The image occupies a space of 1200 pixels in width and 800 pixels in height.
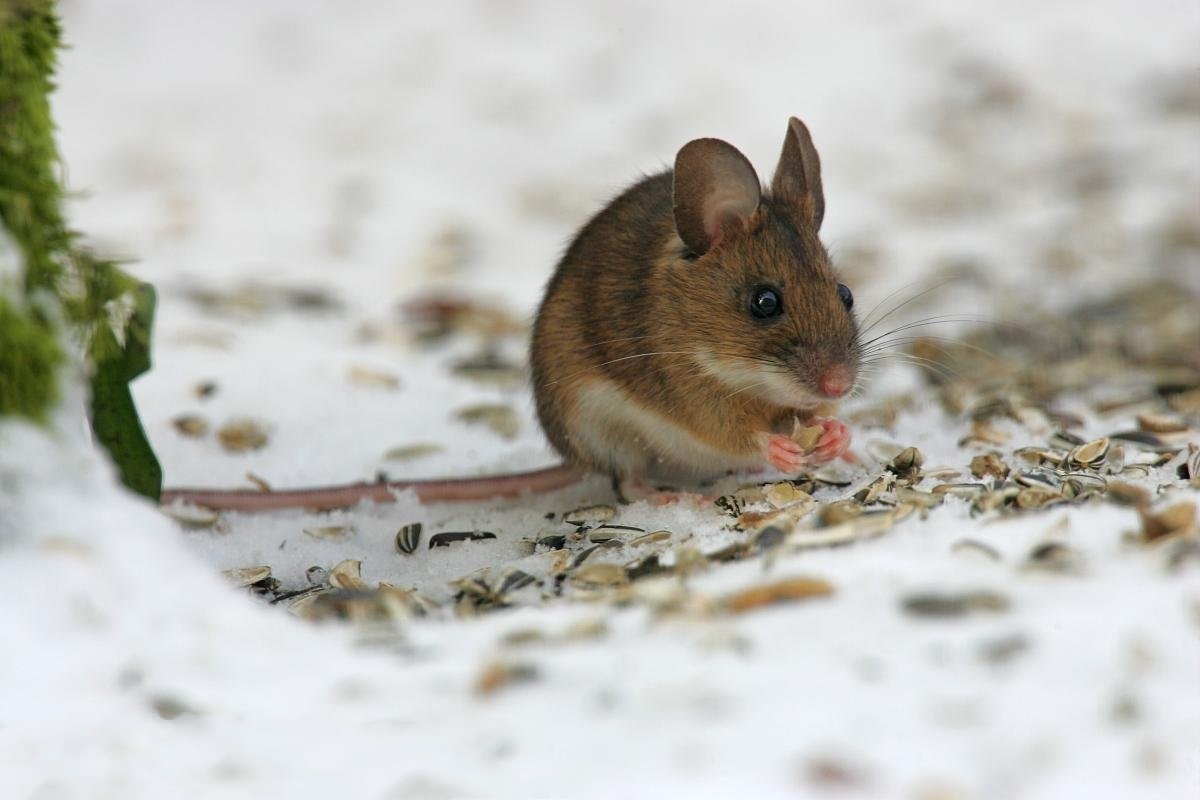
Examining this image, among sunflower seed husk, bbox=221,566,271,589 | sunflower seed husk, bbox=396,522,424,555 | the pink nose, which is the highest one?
the pink nose

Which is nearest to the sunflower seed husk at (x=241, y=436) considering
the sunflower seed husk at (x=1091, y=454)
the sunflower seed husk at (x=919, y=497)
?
the sunflower seed husk at (x=919, y=497)

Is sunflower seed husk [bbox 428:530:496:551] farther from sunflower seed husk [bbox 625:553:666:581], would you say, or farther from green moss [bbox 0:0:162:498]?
green moss [bbox 0:0:162:498]

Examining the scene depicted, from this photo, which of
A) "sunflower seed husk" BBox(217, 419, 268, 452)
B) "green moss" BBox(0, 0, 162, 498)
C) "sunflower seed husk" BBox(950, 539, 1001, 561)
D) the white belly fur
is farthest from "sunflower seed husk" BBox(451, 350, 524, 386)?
"sunflower seed husk" BBox(950, 539, 1001, 561)

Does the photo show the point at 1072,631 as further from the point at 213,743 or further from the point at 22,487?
the point at 22,487

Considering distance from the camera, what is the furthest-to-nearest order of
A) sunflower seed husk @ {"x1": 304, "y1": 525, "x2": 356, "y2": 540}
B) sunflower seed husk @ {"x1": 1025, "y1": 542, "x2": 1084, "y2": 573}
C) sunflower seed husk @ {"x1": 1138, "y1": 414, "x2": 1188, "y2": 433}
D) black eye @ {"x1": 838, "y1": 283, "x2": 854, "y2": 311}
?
1. sunflower seed husk @ {"x1": 1138, "y1": 414, "x2": 1188, "y2": 433}
2. sunflower seed husk @ {"x1": 304, "y1": 525, "x2": 356, "y2": 540}
3. black eye @ {"x1": 838, "y1": 283, "x2": 854, "y2": 311}
4. sunflower seed husk @ {"x1": 1025, "y1": 542, "x2": 1084, "y2": 573}

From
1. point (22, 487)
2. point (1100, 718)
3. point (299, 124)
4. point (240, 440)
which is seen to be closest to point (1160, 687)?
→ point (1100, 718)

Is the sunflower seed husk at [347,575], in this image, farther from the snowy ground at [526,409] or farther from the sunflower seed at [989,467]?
the sunflower seed at [989,467]

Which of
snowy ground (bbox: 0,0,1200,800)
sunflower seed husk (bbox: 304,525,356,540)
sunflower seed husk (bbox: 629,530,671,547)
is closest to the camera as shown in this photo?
snowy ground (bbox: 0,0,1200,800)
